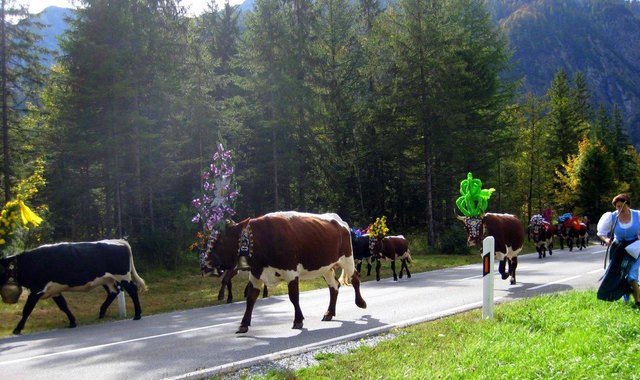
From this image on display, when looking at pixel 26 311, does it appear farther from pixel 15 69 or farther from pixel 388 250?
pixel 15 69

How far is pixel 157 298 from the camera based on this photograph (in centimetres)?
1777

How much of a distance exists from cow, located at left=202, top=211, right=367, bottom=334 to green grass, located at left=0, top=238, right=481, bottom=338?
515cm

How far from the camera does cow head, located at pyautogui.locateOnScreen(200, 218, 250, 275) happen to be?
10281mm

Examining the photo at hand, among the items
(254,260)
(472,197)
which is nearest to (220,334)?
(254,260)

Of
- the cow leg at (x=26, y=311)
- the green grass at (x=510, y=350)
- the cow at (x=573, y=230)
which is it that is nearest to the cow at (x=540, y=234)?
the cow at (x=573, y=230)

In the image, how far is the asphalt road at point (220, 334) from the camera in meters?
8.01

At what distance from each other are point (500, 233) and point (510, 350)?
890 centimetres

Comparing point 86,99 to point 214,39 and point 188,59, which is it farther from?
point 214,39

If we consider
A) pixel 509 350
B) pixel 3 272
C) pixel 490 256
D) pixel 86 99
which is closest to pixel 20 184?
pixel 86 99

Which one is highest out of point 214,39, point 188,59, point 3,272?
point 214,39

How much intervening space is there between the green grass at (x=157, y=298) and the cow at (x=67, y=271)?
2.61 feet

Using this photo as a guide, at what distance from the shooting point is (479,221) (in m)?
15.2

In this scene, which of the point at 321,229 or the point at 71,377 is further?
the point at 321,229

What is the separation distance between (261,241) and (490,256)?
387 cm
